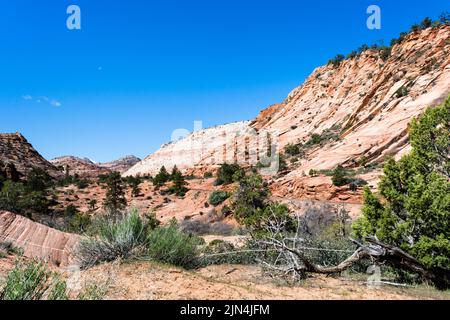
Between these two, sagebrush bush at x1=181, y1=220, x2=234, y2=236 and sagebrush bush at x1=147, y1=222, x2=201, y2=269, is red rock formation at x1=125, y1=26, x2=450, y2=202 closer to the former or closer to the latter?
sagebrush bush at x1=181, y1=220, x2=234, y2=236

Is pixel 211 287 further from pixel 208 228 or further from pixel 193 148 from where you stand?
pixel 193 148

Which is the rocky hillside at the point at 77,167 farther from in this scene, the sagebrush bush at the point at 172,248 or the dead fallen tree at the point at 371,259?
the dead fallen tree at the point at 371,259

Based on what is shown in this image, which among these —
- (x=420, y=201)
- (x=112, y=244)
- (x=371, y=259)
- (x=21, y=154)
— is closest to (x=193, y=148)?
(x=21, y=154)

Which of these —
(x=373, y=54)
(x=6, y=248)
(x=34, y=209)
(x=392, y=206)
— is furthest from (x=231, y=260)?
(x=373, y=54)

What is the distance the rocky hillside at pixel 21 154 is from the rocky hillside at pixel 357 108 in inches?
1144

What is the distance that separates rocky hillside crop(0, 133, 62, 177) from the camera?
59.2m

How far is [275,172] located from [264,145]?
18.3m

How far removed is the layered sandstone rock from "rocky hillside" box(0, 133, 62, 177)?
53.2 meters

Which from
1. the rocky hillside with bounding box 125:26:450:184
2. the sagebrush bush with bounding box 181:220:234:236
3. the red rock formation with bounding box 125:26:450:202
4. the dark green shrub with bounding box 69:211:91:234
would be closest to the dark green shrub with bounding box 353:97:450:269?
the dark green shrub with bounding box 69:211:91:234

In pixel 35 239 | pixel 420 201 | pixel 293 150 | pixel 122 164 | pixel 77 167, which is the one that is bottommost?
pixel 35 239

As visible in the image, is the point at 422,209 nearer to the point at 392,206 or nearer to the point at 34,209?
the point at 392,206

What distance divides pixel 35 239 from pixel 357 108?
43.9 meters

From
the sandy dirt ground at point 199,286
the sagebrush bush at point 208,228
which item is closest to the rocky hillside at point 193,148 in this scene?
the sagebrush bush at point 208,228

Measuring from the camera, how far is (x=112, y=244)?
270 inches
